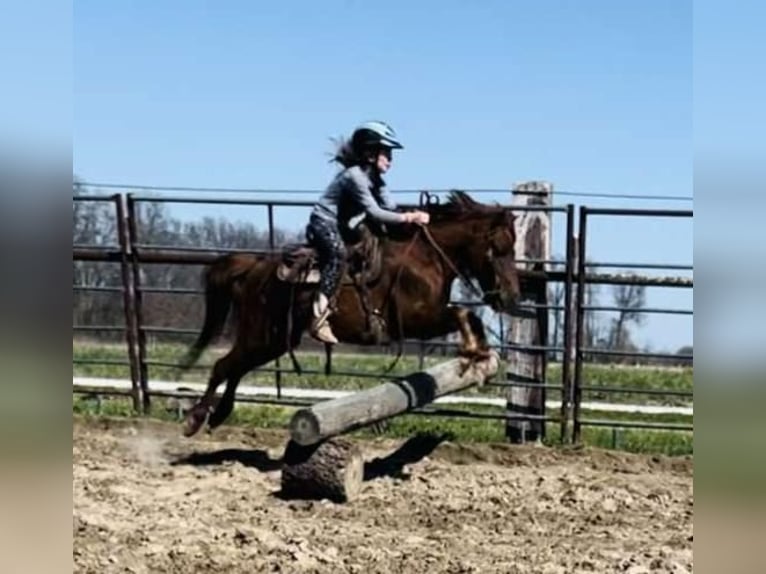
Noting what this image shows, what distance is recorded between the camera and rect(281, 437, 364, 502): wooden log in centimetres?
425

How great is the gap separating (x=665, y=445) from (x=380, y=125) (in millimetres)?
2318

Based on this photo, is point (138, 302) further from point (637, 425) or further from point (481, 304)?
point (637, 425)

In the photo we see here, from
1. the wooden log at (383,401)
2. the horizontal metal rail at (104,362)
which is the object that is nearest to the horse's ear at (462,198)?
the wooden log at (383,401)

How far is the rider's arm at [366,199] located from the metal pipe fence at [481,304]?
2.27ft

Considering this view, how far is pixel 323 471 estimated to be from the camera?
425 cm

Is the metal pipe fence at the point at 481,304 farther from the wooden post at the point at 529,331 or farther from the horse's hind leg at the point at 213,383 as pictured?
the horse's hind leg at the point at 213,383

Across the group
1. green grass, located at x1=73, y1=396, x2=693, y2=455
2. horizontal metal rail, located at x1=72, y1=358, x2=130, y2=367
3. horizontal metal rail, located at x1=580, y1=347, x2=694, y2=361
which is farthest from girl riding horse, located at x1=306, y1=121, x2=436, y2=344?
horizontal metal rail, located at x1=72, y1=358, x2=130, y2=367

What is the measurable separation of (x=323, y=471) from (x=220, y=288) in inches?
66.7

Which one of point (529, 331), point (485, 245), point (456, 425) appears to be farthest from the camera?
point (456, 425)

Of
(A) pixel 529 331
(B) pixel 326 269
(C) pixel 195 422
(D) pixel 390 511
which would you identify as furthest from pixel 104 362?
(D) pixel 390 511

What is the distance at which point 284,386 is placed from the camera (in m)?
7.61

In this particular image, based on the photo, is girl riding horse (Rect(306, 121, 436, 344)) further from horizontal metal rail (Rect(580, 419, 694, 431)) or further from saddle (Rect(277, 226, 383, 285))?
horizontal metal rail (Rect(580, 419, 694, 431))
